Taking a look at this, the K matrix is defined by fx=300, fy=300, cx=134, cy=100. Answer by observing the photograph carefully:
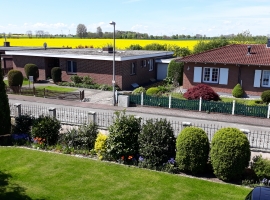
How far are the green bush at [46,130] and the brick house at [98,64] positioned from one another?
1620 cm

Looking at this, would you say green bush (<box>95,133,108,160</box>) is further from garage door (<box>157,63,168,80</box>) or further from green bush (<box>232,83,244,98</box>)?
garage door (<box>157,63,168,80</box>)

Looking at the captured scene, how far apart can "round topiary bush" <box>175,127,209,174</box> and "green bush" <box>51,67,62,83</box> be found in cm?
2458

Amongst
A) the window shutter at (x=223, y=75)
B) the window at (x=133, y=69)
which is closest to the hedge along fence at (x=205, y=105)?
the window shutter at (x=223, y=75)

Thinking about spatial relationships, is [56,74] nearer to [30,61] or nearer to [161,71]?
[30,61]

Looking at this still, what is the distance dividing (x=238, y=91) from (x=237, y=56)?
3679mm

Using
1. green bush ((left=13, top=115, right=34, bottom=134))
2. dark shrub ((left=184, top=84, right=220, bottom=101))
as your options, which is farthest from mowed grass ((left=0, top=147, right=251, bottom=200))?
dark shrub ((left=184, top=84, right=220, bottom=101))

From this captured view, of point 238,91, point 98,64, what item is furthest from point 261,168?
point 98,64

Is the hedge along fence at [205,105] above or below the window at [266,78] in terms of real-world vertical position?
below

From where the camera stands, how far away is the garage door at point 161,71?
38.0m

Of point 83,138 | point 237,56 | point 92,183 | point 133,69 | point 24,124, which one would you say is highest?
point 237,56

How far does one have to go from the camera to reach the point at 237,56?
28.2m

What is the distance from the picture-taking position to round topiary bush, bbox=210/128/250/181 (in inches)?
424

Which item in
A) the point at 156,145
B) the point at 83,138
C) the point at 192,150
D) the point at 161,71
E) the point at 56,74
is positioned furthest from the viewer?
the point at 161,71

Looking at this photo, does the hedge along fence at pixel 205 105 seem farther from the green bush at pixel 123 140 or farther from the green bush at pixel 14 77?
the green bush at pixel 14 77
